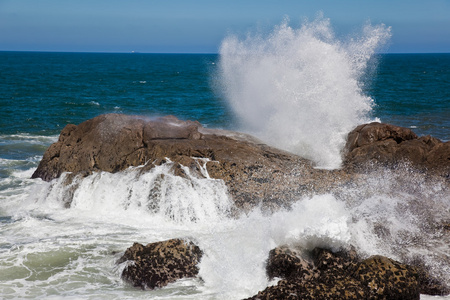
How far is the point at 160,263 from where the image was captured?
702 centimetres

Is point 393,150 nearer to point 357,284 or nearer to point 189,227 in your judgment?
point 189,227

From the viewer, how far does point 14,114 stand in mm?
24219

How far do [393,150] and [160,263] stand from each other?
19.3 feet

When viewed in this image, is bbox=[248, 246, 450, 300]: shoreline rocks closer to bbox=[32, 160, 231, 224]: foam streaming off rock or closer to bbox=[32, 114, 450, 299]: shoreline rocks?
bbox=[32, 114, 450, 299]: shoreline rocks

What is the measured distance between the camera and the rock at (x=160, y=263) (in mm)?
6887

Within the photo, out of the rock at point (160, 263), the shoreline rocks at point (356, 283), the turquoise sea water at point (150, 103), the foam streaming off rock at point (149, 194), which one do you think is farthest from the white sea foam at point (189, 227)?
the turquoise sea water at point (150, 103)

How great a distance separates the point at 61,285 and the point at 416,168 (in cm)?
710

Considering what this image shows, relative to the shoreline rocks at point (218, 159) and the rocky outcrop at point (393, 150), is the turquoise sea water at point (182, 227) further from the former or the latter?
the rocky outcrop at point (393, 150)

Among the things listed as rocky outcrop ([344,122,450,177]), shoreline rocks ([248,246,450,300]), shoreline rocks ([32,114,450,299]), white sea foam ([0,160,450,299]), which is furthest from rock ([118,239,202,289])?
rocky outcrop ([344,122,450,177])

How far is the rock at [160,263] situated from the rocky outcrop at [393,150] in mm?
4692

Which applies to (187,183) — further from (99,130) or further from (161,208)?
(99,130)

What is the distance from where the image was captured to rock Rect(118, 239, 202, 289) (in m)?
6.89

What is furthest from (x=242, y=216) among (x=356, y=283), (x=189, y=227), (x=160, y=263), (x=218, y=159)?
(x=356, y=283)

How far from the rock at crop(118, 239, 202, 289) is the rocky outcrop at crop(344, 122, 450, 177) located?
4692 mm
